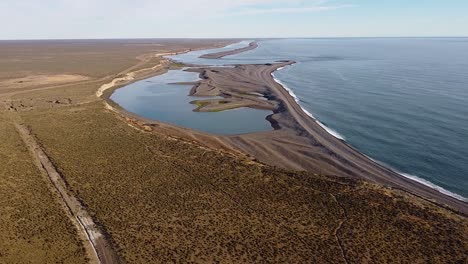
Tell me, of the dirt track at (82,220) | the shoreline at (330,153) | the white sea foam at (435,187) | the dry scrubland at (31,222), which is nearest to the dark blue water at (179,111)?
the shoreline at (330,153)

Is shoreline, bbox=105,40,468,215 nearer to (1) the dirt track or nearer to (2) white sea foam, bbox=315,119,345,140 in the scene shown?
(2) white sea foam, bbox=315,119,345,140

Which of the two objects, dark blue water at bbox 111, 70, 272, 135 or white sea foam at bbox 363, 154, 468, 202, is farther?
dark blue water at bbox 111, 70, 272, 135

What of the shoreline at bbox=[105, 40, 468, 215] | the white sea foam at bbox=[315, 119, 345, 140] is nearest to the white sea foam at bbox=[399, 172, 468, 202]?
the shoreline at bbox=[105, 40, 468, 215]

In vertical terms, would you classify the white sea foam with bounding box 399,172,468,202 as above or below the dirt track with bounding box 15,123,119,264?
below

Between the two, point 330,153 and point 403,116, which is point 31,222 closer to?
point 330,153

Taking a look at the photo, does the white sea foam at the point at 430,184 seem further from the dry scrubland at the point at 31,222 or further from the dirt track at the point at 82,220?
the dry scrubland at the point at 31,222

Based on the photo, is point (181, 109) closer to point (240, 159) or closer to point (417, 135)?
point (240, 159)

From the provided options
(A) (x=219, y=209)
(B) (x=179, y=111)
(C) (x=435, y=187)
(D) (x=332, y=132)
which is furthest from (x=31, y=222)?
(B) (x=179, y=111)
